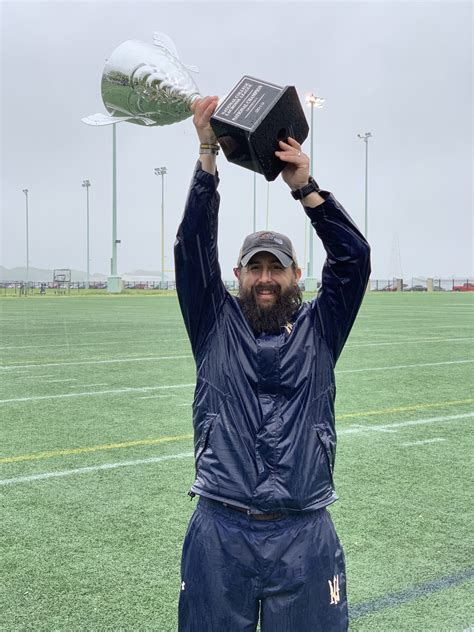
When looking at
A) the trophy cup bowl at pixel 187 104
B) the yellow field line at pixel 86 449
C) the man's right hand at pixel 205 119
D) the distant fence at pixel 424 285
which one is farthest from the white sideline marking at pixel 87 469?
the distant fence at pixel 424 285

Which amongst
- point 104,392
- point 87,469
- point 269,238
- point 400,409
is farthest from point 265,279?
point 104,392

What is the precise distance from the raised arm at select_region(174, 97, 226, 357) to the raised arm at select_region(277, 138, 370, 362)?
262 millimetres

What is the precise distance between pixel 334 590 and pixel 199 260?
1.11 m

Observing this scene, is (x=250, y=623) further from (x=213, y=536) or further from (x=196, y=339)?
(x=196, y=339)

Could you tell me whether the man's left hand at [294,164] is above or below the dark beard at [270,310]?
above

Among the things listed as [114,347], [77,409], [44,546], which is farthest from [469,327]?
[44,546]

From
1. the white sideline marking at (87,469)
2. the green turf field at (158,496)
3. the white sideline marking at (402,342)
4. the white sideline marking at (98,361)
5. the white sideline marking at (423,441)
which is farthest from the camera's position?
the white sideline marking at (402,342)

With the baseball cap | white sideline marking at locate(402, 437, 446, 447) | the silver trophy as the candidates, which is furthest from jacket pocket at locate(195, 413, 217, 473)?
white sideline marking at locate(402, 437, 446, 447)

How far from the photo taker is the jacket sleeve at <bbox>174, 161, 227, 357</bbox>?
2.38 meters

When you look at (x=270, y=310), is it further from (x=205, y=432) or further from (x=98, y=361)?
(x=98, y=361)

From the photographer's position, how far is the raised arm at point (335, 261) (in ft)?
7.86

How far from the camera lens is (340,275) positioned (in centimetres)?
248

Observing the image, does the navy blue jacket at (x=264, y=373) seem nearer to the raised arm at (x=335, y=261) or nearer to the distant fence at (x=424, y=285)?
the raised arm at (x=335, y=261)

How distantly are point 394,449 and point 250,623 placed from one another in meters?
4.10
